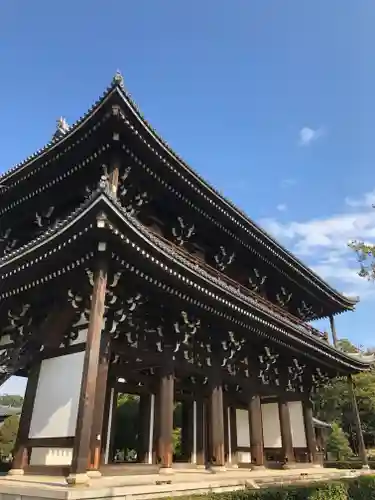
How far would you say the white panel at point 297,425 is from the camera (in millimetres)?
18531

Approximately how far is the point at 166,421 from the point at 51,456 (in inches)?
120

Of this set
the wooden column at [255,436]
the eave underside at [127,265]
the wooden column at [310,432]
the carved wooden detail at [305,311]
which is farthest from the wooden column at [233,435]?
the carved wooden detail at [305,311]

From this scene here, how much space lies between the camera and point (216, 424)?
1273 centimetres

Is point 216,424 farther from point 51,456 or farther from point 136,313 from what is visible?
point 51,456

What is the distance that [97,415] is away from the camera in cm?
953

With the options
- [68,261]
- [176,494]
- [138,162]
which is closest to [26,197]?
[138,162]

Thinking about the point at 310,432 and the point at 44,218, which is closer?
the point at 44,218

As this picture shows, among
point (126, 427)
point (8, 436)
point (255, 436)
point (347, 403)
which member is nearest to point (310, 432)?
point (255, 436)

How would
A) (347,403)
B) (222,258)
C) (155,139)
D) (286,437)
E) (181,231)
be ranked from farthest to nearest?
1. (347,403)
2. (222,258)
3. (286,437)
4. (181,231)
5. (155,139)

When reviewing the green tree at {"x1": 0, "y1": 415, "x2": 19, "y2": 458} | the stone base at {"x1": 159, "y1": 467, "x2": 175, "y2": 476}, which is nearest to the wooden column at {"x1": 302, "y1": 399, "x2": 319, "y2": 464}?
the stone base at {"x1": 159, "y1": 467, "x2": 175, "y2": 476}

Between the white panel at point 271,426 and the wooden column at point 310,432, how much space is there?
1298mm

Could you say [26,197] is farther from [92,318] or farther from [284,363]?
[284,363]

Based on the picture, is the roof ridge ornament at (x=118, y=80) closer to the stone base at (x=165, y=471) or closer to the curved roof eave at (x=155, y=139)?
the curved roof eave at (x=155, y=139)

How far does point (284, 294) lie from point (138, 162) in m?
11.2
